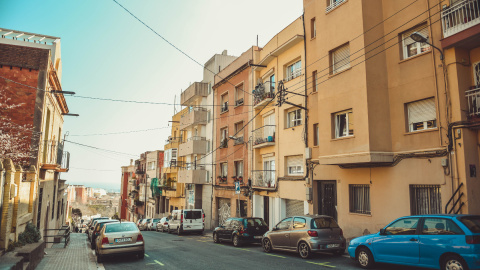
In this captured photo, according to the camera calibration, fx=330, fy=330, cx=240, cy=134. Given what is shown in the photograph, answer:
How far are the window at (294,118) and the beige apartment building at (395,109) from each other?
3.85 meters

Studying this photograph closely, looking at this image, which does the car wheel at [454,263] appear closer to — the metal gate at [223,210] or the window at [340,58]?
the window at [340,58]

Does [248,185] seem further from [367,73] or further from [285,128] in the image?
[367,73]

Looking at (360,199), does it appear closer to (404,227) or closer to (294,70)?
(404,227)

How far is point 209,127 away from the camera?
108ft

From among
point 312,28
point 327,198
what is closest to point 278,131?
point 327,198

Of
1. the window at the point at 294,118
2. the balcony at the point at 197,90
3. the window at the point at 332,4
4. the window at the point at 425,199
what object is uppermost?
the balcony at the point at 197,90

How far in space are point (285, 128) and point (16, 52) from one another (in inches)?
601

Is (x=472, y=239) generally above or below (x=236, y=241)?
above

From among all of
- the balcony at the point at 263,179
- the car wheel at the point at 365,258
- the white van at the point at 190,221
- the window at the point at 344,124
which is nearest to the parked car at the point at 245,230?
the balcony at the point at 263,179

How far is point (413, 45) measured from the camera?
13.3 metres

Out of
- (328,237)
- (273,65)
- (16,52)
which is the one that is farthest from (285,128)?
(16,52)

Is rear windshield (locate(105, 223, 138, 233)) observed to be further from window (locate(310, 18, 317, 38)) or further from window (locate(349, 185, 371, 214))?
window (locate(310, 18, 317, 38))

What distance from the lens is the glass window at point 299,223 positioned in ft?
40.7

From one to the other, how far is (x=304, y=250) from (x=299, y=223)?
1.07 meters
